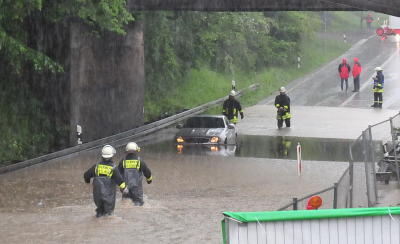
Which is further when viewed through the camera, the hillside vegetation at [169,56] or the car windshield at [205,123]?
the car windshield at [205,123]

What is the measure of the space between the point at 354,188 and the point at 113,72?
16.9 m

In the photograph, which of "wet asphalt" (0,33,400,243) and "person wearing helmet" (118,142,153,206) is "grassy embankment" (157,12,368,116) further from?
"person wearing helmet" (118,142,153,206)

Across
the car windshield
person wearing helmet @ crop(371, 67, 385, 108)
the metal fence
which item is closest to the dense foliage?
person wearing helmet @ crop(371, 67, 385, 108)

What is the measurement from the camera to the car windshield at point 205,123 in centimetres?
3025

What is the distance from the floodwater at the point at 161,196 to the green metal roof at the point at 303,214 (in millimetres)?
5894

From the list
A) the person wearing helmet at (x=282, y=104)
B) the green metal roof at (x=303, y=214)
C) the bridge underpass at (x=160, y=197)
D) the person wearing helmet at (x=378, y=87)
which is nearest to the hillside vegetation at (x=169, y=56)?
the bridge underpass at (x=160, y=197)

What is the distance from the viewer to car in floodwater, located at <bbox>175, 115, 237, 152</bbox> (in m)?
29.5

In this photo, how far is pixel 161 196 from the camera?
2172 centimetres

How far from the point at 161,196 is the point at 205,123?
886 centimetres

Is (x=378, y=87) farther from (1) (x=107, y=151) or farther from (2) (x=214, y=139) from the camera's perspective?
(1) (x=107, y=151)

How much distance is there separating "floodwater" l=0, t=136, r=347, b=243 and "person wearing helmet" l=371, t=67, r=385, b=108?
1183 centimetres

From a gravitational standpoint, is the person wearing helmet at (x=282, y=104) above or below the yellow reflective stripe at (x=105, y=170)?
above

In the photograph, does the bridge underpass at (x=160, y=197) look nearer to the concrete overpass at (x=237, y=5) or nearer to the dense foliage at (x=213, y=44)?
the concrete overpass at (x=237, y=5)

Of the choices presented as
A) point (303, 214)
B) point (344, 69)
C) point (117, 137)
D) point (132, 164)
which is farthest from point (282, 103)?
point (303, 214)
